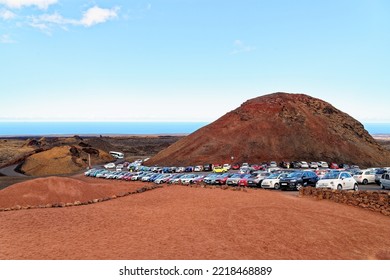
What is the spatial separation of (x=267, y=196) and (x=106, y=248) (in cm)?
1525

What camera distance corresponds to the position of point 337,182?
29.9 metres

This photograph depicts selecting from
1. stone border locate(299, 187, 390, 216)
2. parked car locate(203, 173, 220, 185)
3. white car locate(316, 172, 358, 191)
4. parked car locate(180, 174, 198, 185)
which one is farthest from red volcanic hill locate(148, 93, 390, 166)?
stone border locate(299, 187, 390, 216)

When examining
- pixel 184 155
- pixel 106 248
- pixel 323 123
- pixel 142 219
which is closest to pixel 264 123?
pixel 323 123

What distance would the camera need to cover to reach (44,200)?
32844mm

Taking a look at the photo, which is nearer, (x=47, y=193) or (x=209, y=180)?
(x=47, y=193)

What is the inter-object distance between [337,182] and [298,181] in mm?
4579

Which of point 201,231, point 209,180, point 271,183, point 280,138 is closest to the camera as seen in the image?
point 201,231

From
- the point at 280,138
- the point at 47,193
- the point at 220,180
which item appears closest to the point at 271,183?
the point at 220,180

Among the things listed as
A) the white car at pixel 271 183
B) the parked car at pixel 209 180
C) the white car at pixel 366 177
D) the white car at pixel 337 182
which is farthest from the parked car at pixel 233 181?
the white car at pixel 366 177

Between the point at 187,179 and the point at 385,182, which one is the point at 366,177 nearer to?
the point at 385,182

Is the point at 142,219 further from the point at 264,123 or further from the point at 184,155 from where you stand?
the point at 264,123

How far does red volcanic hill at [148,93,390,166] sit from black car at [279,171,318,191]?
149 feet

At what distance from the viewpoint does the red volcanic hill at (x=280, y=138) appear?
82250mm

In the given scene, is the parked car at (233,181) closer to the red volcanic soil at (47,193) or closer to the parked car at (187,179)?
the parked car at (187,179)
